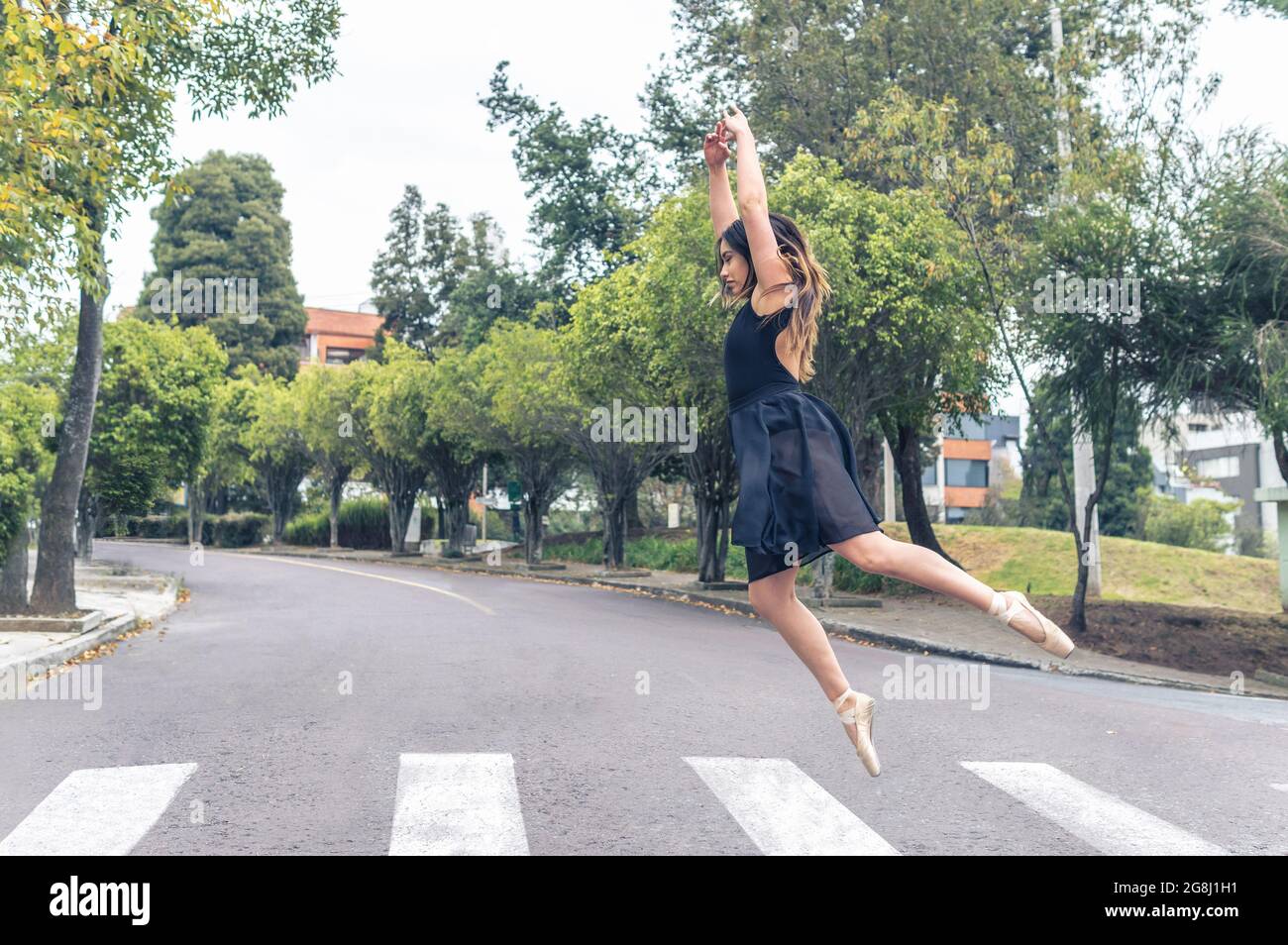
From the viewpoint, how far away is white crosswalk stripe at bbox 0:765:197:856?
195 inches

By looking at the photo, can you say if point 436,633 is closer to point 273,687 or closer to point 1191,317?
point 273,687

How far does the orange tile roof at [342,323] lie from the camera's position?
284 ft

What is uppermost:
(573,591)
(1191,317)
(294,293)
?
(294,293)

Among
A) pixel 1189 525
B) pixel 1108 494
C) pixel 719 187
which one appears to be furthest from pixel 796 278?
pixel 1108 494

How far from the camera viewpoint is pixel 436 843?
5.03m

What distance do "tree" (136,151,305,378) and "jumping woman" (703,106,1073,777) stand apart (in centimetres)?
6061

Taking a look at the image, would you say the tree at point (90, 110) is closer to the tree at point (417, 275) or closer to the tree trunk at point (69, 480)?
the tree trunk at point (69, 480)

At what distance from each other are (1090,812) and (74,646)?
1085 cm

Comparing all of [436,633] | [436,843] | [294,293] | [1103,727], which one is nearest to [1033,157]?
[436,633]

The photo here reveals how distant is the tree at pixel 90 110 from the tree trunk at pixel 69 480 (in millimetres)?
17

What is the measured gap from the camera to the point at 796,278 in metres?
4.85

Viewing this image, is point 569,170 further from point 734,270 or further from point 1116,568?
point 734,270

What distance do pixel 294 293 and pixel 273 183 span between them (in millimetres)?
6363

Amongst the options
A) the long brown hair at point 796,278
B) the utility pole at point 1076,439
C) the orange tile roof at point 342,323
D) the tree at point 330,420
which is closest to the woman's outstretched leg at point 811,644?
the long brown hair at point 796,278
